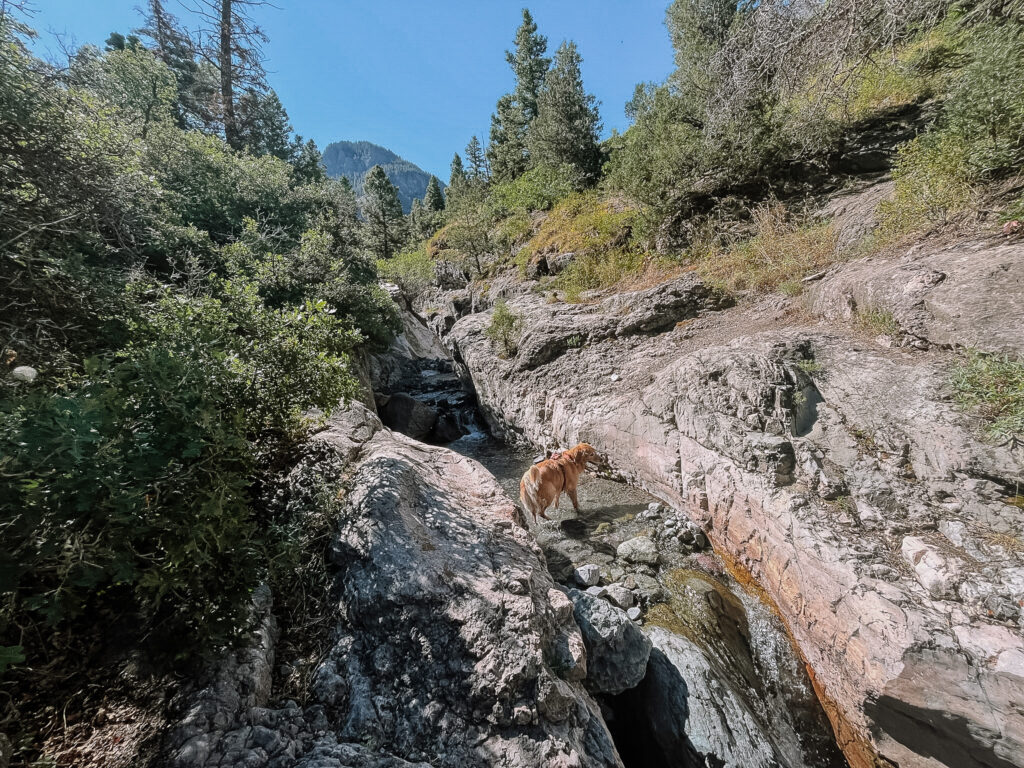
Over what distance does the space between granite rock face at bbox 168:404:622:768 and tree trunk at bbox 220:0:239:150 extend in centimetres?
1741

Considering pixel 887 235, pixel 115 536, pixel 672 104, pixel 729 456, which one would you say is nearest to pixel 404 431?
pixel 729 456

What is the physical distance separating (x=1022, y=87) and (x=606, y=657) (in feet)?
31.2

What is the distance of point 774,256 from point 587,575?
8.64 meters

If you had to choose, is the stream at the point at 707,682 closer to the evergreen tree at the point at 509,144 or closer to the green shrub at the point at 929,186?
the green shrub at the point at 929,186

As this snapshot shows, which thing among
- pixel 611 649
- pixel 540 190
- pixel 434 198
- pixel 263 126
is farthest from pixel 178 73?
pixel 434 198

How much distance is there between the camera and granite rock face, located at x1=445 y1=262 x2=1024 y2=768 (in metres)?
3.10

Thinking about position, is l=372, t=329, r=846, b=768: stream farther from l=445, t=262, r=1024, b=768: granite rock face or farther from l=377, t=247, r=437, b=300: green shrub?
l=377, t=247, r=437, b=300: green shrub

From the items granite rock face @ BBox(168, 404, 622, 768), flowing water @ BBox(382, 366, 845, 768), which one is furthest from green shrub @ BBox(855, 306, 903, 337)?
granite rock face @ BBox(168, 404, 622, 768)

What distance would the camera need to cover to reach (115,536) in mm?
1955

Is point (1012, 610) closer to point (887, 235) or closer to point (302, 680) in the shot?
point (302, 680)

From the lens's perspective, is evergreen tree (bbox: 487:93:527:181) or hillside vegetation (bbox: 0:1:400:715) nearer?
hillside vegetation (bbox: 0:1:400:715)

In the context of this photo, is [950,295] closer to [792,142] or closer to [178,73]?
[792,142]

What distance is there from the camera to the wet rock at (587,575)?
16.9 ft

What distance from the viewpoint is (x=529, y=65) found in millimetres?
32156
